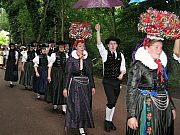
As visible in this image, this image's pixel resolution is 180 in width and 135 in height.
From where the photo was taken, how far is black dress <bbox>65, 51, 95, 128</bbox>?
22.5 ft

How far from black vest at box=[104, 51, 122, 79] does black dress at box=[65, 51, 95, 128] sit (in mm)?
567

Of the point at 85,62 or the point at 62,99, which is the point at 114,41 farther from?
the point at 62,99

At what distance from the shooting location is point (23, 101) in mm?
11297

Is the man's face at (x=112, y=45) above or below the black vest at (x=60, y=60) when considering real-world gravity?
above

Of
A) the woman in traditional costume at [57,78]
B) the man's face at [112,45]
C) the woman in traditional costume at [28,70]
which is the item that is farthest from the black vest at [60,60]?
the woman in traditional costume at [28,70]

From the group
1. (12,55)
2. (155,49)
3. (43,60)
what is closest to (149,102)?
(155,49)

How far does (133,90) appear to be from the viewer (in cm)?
429

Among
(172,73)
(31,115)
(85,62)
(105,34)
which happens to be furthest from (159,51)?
(105,34)

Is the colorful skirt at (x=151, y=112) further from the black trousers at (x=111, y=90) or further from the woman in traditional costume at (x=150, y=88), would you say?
the black trousers at (x=111, y=90)

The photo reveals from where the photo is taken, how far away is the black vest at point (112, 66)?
737cm

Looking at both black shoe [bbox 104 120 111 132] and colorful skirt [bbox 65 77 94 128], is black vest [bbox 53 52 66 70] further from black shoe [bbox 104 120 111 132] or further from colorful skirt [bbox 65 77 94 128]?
black shoe [bbox 104 120 111 132]

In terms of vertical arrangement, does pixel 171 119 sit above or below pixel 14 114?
above

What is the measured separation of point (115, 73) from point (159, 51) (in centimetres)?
312

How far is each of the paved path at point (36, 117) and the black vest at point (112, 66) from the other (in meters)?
1.12
